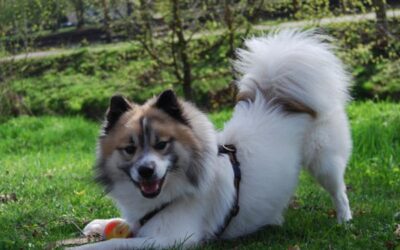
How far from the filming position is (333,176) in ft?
16.0

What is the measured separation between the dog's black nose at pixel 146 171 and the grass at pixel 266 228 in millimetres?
758

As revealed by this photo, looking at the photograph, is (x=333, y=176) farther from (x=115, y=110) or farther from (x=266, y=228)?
(x=115, y=110)

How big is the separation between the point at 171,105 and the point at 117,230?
972 mm

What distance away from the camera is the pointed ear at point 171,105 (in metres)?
4.07

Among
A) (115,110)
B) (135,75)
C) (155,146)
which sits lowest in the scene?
(135,75)

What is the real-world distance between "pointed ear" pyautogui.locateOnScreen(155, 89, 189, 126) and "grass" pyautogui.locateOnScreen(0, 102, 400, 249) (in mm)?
890

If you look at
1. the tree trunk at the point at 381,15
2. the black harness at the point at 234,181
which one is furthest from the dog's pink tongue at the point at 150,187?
the tree trunk at the point at 381,15

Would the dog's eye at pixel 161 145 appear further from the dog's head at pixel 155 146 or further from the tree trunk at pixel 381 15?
the tree trunk at pixel 381 15

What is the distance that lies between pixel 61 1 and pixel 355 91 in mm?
5774

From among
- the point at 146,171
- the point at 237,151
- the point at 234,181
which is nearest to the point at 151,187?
the point at 146,171

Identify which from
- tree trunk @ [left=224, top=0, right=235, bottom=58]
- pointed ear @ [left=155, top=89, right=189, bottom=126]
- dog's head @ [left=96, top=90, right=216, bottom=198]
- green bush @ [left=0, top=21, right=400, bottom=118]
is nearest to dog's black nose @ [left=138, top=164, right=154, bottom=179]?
dog's head @ [left=96, top=90, right=216, bottom=198]

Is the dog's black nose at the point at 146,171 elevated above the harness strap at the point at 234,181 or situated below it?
above

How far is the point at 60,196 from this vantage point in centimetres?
591

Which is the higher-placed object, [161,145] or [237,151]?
[161,145]
